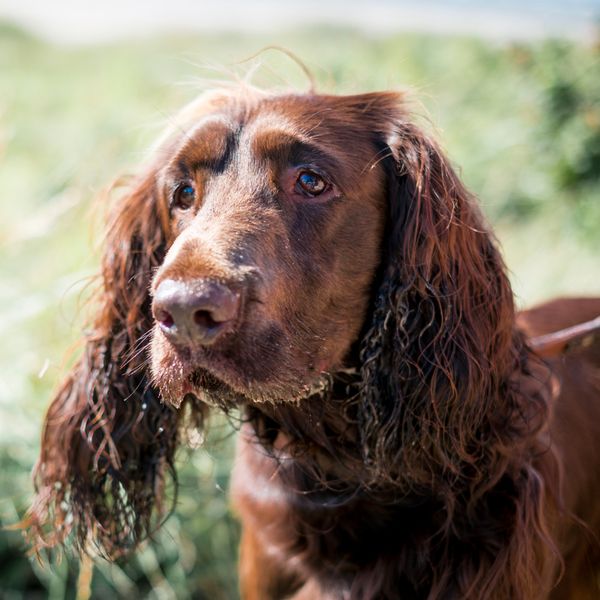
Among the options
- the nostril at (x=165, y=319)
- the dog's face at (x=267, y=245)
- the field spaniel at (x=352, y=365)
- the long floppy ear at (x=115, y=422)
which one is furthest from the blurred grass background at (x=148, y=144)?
the nostril at (x=165, y=319)

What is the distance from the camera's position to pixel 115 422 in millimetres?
2748

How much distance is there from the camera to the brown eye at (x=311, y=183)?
2.32 m

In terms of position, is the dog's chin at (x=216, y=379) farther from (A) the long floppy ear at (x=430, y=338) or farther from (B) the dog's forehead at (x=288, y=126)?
(B) the dog's forehead at (x=288, y=126)

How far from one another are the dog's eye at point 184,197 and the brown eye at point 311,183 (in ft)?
1.16

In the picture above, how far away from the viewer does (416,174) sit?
7.93 ft

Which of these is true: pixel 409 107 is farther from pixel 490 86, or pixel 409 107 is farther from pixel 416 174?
pixel 490 86

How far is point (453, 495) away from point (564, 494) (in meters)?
0.48

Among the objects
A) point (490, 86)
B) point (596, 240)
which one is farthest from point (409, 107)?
point (490, 86)

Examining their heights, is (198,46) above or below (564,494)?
above

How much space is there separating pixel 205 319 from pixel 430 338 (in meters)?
0.74

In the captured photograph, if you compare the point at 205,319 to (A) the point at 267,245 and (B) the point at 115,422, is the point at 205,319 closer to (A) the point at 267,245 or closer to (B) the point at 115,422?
(A) the point at 267,245

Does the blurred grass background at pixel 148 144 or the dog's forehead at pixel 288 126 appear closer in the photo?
the dog's forehead at pixel 288 126

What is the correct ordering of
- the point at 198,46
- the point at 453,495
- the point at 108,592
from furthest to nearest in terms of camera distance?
the point at 198,46 < the point at 108,592 < the point at 453,495

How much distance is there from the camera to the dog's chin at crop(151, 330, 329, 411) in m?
2.06
